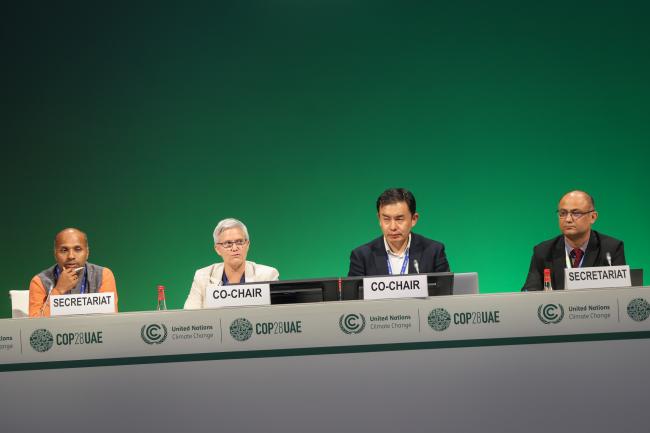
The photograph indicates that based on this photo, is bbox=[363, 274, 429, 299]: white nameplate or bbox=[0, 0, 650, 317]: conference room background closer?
bbox=[363, 274, 429, 299]: white nameplate

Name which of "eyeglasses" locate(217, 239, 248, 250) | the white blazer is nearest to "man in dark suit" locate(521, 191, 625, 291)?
the white blazer

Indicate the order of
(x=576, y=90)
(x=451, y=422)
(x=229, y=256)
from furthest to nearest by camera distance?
(x=576, y=90) < (x=229, y=256) < (x=451, y=422)

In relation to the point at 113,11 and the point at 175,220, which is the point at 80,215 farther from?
the point at 113,11

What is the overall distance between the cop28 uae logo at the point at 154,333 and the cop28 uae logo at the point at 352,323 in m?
0.60

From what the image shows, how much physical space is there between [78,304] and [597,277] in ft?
6.09

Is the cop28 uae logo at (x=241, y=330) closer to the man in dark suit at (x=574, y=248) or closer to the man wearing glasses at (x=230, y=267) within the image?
the man wearing glasses at (x=230, y=267)

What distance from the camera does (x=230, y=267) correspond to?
133 inches

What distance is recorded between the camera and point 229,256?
331 centimetres

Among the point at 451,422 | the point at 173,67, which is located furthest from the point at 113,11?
the point at 451,422

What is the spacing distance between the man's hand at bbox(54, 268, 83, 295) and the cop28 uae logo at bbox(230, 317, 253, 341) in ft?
4.48

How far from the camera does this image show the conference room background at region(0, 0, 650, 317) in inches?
205

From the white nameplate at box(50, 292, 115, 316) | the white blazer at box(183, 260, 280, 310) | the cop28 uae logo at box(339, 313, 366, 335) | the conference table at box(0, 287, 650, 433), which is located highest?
the white blazer at box(183, 260, 280, 310)

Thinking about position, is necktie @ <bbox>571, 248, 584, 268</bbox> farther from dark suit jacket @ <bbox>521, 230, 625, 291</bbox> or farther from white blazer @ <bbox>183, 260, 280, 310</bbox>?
white blazer @ <bbox>183, 260, 280, 310</bbox>

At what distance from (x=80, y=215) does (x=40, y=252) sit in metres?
0.44
